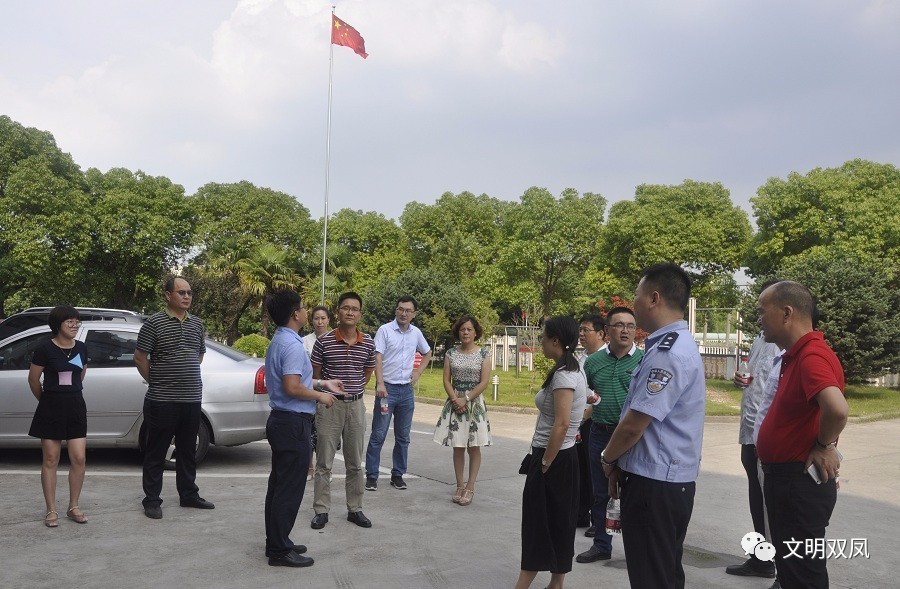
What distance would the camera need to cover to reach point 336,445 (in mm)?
6660

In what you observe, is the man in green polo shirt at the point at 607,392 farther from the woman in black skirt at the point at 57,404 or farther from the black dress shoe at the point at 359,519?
the woman in black skirt at the point at 57,404

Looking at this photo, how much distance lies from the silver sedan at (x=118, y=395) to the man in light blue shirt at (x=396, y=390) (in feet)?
4.98

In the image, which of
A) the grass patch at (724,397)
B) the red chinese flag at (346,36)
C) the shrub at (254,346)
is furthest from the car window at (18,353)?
the red chinese flag at (346,36)

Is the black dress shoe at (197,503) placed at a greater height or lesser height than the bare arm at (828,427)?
lesser


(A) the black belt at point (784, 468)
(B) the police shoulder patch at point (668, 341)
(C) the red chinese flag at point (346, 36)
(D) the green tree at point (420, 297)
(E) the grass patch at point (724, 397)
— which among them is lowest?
(E) the grass patch at point (724, 397)

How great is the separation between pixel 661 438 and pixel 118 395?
22.5 ft

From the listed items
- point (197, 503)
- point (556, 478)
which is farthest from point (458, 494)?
point (556, 478)

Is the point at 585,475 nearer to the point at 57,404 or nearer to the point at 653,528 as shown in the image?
Answer: the point at 653,528

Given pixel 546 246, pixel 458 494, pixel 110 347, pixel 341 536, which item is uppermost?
pixel 546 246

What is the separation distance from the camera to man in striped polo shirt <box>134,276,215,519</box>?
6.89 metres

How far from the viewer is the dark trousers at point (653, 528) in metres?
3.55

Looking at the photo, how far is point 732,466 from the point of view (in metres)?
Answer: 10.5

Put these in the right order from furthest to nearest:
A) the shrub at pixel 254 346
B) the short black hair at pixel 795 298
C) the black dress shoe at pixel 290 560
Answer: the shrub at pixel 254 346 → the black dress shoe at pixel 290 560 → the short black hair at pixel 795 298

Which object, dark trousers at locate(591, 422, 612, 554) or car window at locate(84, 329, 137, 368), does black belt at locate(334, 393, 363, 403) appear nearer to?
dark trousers at locate(591, 422, 612, 554)
